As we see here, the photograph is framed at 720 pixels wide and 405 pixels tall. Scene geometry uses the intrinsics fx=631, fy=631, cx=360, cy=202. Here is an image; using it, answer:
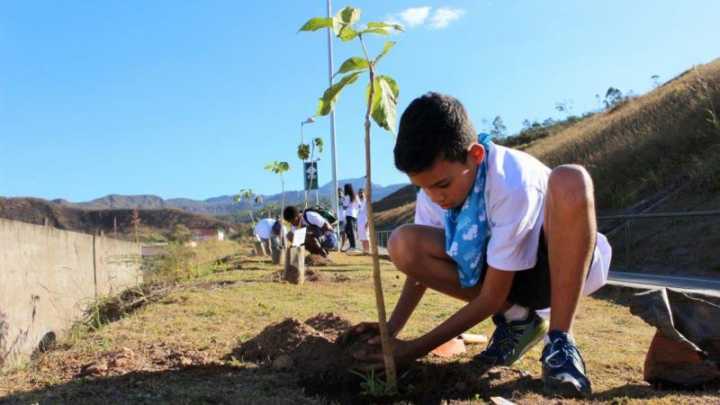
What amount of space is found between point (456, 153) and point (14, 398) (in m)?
1.76

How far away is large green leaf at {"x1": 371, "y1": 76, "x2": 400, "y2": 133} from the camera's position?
198 cm

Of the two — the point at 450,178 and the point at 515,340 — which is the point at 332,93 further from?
the point at 515,340

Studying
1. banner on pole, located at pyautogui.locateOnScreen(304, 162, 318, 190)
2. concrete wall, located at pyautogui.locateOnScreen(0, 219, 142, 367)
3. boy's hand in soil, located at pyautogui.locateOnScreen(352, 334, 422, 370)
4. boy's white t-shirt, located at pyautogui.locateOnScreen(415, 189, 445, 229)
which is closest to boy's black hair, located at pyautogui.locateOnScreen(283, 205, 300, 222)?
A: concrete wall, located at pyautogui.locateOnScreen(0, 219, 142, 367)

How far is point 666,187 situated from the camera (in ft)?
38.2

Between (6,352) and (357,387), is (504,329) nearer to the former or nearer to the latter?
(357,387)

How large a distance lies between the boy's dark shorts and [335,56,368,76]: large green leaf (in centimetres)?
86

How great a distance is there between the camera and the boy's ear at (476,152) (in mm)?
2130

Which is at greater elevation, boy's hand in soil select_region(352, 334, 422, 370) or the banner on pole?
the banner on pole

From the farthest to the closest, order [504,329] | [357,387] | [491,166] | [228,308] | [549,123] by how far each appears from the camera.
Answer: [549,123] → [228,308] → [504,329] → [357,387] → [491,166]

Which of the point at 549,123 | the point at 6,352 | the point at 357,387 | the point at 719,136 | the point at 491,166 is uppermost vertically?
the point at 549,123

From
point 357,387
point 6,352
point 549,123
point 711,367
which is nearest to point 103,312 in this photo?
point 6,352

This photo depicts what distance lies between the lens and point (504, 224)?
211cm

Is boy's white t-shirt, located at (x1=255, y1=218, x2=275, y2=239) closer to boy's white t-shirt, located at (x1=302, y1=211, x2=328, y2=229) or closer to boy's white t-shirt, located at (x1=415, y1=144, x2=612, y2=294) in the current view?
boy's white t-shirt, located at (x1=302, y1=211, x2=328, y2=229)

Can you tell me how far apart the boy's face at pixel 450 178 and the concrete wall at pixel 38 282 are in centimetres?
394
